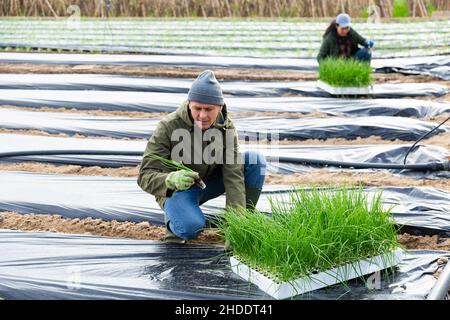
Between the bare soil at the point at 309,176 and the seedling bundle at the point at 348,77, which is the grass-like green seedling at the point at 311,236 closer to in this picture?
the bare soil at the point at 309,176

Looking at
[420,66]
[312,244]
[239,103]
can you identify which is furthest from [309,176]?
[420,66]

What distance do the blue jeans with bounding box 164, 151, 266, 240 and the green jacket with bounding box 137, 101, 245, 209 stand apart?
0.06 m

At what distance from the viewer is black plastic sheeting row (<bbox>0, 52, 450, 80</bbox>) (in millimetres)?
9070

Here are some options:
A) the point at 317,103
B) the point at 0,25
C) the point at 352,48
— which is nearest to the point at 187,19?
the point at 0,25

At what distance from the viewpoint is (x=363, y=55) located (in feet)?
25.1

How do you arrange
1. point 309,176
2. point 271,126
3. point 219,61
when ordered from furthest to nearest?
point 219,61
point 271,126
point 309,176

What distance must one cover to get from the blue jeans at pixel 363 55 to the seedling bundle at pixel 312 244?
187 inches

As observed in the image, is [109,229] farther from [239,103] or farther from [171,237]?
[239,103]

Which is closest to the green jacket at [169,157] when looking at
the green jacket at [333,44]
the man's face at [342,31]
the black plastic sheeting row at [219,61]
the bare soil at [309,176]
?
the bare soil at [309,176]

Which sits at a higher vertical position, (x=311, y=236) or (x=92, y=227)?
(x=311, y=236)

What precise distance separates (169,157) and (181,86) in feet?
14.0

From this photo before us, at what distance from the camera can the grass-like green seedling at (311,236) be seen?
2865mm
